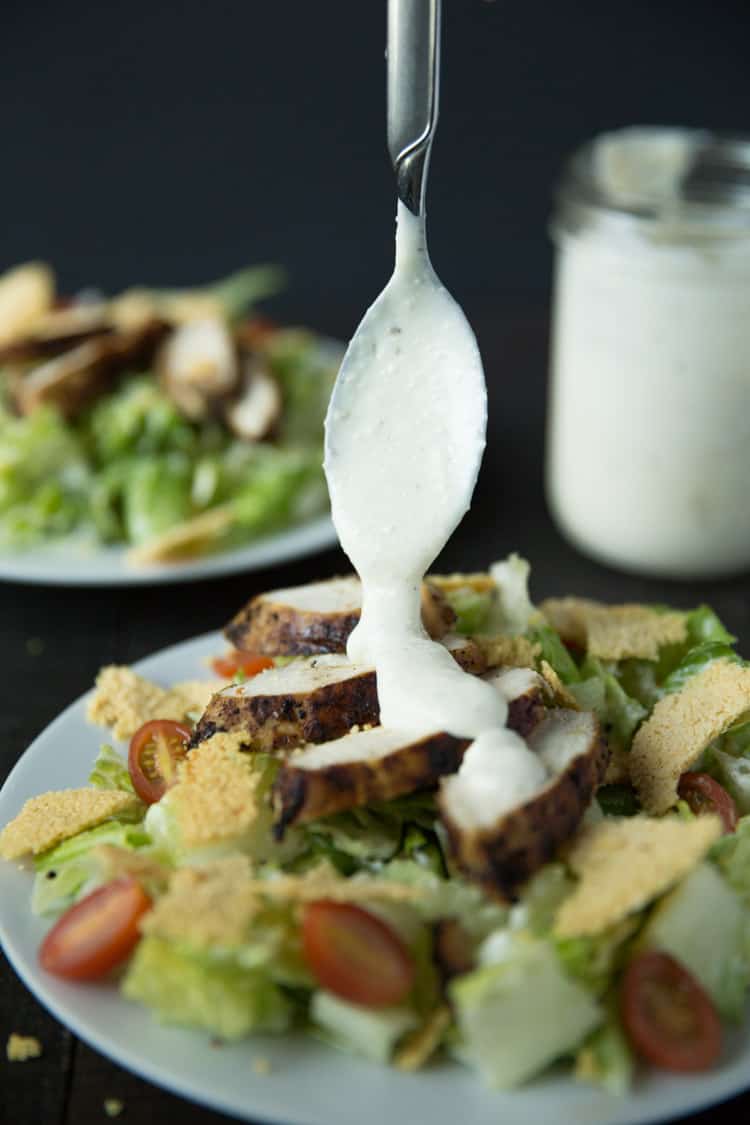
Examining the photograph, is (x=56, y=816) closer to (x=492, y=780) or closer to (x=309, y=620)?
(x=309, y=620)

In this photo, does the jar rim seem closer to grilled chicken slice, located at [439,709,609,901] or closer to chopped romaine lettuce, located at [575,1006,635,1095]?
grilled chicken slice, located at [439,709,609,901]

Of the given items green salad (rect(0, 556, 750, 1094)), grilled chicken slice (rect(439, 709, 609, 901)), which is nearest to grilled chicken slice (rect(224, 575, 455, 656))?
green salad (rect(0, 556, 750, 1094))

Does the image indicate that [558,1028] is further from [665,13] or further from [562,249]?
[665,13]

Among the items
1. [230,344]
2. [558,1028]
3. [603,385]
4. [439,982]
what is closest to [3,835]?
[439,982]

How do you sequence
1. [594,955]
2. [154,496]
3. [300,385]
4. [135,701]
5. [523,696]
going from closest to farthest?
[594,955]
[523,696]
[135,701]
[154,496]
[300,385]

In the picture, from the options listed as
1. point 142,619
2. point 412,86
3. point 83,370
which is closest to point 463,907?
point 412,86

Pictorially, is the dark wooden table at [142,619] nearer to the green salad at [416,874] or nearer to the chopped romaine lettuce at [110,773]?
the green salad at [416,874]

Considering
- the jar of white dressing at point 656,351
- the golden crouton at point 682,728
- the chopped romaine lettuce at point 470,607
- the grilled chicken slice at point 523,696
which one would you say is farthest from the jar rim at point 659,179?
the grilled chicken slice at point 523,696
